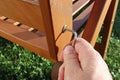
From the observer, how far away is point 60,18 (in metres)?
1.19

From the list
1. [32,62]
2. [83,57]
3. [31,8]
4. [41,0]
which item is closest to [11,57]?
[32,62]

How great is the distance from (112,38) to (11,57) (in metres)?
0.96

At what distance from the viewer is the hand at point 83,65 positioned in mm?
751

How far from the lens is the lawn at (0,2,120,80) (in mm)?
2113

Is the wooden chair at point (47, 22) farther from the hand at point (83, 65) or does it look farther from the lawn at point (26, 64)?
the lawn at point (26, 64)

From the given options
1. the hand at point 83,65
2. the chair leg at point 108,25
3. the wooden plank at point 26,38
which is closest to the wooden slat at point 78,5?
the chair leg at point 108,25

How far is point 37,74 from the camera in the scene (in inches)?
83.4

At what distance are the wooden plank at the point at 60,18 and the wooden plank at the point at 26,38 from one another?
0.44 ft

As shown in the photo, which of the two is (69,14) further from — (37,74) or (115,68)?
(115,68)

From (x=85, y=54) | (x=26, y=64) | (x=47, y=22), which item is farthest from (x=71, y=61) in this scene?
(x=26, y=64)

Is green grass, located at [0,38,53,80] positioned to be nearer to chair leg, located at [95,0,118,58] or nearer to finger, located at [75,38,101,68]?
chair leg, located at [95,0,118,58]

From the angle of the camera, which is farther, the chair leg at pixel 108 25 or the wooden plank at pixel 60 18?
the chair leg at pixel 108 25

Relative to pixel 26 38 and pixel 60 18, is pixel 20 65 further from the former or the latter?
pixel 60 18

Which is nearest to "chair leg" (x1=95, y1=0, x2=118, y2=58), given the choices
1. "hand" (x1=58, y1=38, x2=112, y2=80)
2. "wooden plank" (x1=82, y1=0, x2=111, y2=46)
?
"wooden plank" (x1=82, y1=0, x2=111, y2=46)
